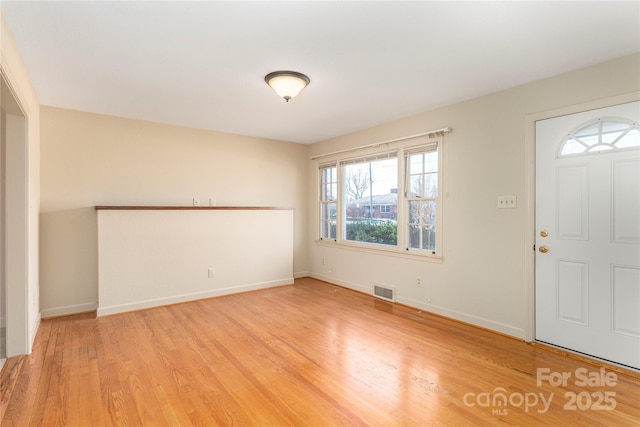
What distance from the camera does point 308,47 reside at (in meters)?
2.47

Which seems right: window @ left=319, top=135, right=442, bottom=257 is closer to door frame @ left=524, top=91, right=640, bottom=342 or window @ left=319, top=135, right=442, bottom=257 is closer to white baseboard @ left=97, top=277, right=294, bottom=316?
door frame @ left=524, top=91, right=640, bottom=342

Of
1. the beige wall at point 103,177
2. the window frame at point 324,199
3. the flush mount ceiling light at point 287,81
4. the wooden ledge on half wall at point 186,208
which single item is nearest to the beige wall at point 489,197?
the window frame at point 324,199

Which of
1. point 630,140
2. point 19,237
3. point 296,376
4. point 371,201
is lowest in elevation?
point 296,376

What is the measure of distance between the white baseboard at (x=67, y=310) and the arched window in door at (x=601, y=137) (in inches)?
220

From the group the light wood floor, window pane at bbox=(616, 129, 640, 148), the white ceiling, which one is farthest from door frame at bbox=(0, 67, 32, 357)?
window pane at bbox=(616, 129, 640, 148)

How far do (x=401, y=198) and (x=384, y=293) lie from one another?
1378 millimetres

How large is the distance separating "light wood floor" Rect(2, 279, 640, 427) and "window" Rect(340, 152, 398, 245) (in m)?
1.40

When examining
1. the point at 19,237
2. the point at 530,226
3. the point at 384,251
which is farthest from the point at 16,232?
the point at 530,226

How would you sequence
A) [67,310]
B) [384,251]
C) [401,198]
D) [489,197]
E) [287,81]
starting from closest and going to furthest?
[287,81], [489,197], [67,310], [401,198], [384,251]

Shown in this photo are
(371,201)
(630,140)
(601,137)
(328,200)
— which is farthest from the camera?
(328,200)

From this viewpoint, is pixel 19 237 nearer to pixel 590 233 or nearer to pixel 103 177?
pixel 103 177

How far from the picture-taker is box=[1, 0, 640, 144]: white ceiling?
202cm

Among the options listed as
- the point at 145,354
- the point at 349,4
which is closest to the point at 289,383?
the point at 145,354

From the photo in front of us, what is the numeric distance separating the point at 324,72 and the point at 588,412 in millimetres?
3195
